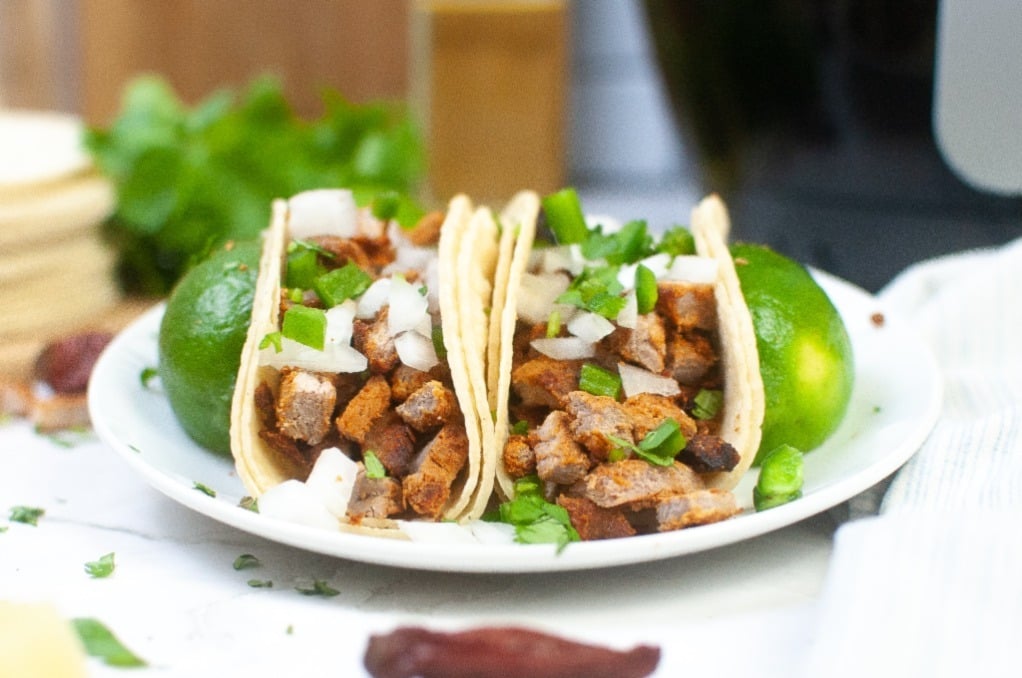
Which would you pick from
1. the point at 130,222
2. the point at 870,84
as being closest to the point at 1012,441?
the point at 870,84

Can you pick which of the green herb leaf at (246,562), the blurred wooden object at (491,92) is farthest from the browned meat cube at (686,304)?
the blurred wooden object at (491,92)

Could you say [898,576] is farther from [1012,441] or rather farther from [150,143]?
[150,143]

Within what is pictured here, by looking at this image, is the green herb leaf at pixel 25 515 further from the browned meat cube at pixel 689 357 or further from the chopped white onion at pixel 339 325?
the browned meat cube at pixel 689 357

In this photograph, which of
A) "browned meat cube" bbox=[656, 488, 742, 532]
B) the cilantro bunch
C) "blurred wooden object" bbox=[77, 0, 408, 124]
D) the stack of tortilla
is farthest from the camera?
"blurred wooden object" bbox=[77, 0, 408, 124]

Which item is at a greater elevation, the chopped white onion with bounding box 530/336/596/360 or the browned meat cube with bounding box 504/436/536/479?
the chopped white onion with bounding box 530/336/596/360

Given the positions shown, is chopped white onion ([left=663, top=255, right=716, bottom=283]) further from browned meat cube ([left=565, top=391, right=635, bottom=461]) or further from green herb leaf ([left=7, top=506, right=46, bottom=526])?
green herb leaf ([left=7, top=506, right=46, bottom=526])

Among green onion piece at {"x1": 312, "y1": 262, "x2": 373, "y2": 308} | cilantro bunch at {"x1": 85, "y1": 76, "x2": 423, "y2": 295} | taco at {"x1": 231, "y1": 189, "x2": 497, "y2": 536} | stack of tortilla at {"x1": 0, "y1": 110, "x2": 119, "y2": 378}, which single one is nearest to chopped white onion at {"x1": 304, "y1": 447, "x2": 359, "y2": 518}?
taco at {"x1": 231, "y1": 189, "x2": 497, "y2": 536}

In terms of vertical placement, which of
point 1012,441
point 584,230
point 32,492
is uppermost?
point 584,230
